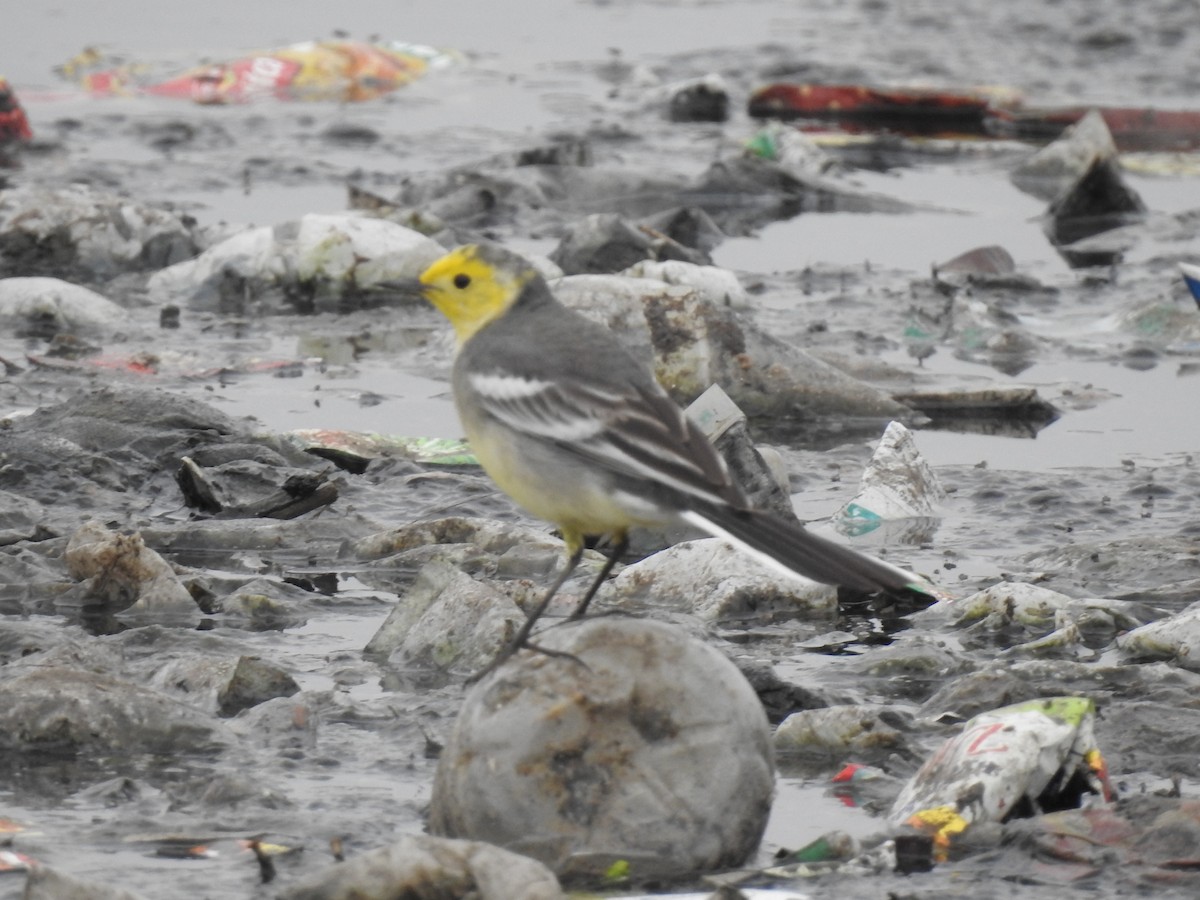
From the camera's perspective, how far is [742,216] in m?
11.2

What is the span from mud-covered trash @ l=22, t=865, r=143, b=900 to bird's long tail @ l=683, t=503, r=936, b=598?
52.5 inches

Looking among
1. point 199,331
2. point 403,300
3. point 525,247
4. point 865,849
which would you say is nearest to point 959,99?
point 525,247

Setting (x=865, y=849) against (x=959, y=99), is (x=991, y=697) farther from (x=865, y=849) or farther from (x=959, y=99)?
(x=959, y=99)

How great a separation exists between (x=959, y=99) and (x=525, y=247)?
468 centimetres

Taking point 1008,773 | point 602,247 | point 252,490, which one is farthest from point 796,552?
point 602,247

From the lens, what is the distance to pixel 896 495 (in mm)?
6484

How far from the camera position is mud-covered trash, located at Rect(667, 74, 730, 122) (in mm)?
13984

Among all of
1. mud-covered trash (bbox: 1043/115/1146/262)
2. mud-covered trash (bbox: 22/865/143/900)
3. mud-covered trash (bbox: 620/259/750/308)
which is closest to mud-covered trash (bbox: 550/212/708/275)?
mud-covered trash (bbox: 620/259/750/308)

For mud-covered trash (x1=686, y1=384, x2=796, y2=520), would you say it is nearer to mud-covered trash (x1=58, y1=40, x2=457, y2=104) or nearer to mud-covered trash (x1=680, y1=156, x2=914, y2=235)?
mud-covered trash (x1=680, y1=156, x2=914, y2=235)

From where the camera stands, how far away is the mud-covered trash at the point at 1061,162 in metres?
11.8

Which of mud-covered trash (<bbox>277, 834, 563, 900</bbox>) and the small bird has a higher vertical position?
the small bird

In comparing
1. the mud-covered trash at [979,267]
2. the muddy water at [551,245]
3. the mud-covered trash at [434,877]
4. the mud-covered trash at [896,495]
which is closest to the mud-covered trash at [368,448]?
the muddy water at [551,245]

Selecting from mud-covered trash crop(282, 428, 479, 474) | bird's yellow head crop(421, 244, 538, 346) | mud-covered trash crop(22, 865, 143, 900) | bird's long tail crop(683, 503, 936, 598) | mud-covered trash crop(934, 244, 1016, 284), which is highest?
bird's yellow head crop(421, 244, 538, 346)

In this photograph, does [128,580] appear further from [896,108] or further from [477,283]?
[896,108]
